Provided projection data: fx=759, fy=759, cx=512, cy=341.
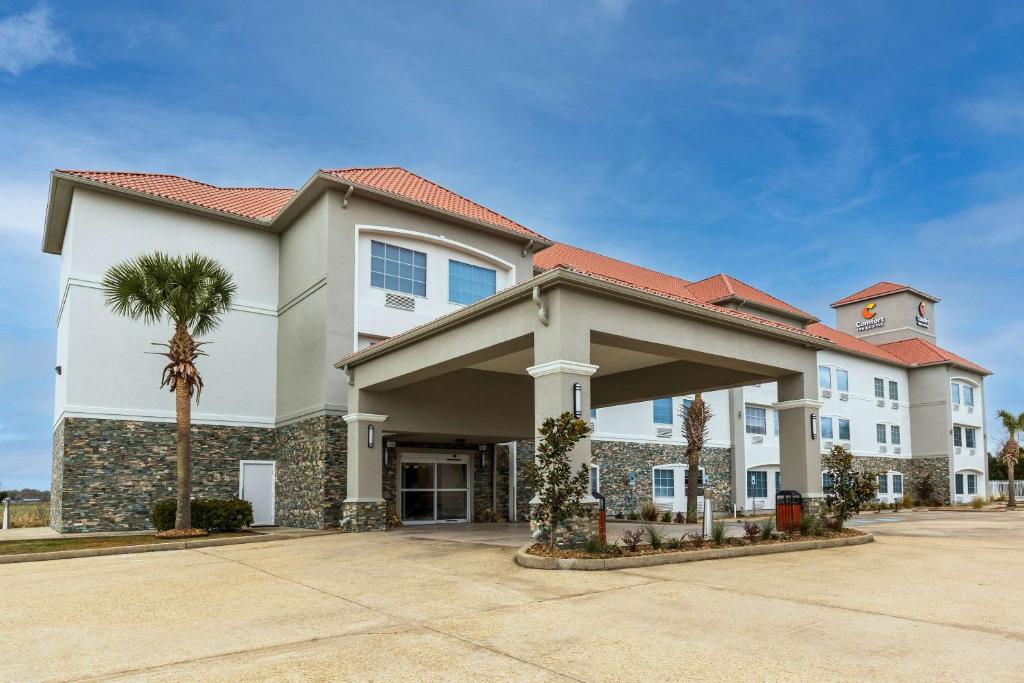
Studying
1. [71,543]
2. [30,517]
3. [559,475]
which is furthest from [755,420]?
[30,517]

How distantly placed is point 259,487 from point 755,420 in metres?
23.2

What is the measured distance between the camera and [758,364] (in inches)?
627

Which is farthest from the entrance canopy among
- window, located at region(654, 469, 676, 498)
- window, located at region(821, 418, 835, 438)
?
window, located at region(821, 418, 835, 438)

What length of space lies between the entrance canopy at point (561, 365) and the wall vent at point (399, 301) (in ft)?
10.3

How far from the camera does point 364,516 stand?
61.5ft

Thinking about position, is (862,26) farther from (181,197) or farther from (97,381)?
(97,381)

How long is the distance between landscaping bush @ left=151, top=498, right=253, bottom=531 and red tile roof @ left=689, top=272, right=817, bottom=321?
71.6ft

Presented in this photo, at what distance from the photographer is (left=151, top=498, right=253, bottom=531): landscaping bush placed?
18.7m

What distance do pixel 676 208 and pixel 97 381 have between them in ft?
59.3

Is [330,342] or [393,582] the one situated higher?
[330,342]

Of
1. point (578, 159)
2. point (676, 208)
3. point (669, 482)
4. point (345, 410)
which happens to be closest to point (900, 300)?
point (669, 482)

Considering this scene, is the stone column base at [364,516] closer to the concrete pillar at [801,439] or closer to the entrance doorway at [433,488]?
the entrance doorway at [433,488]

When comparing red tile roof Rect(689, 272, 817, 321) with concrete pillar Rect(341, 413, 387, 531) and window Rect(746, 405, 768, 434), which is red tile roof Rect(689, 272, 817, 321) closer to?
window Rect(746, 405, 768, 434)

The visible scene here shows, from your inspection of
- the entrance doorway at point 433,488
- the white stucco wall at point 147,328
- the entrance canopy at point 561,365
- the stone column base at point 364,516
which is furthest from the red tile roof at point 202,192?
the stone column base at point 364,516
